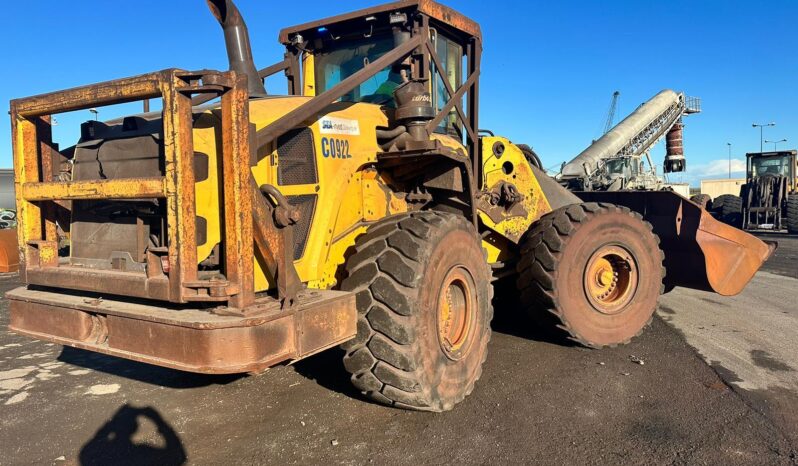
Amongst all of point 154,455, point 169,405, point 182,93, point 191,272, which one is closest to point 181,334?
point 191,272

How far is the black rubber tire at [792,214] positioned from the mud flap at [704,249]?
16.0 meters

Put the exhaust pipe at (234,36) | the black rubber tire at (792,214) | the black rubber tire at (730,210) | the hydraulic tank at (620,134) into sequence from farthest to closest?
the hydraulic tank at (620,134)
the black rubber tire at (730,210)
the black rubber tire at (792,214)
the exhaust pipe at (234,36)

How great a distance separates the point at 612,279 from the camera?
5797mm

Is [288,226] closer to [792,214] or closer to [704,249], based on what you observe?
[704,249]

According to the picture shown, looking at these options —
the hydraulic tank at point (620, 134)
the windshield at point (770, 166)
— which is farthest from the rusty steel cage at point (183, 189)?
the windshield at point (770, 166)

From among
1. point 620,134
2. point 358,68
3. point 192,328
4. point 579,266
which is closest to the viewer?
point 192,328

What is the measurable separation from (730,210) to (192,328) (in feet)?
78.2

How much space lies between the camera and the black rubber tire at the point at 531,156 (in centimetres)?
623

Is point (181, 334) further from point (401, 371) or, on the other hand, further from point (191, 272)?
point (401, 371)

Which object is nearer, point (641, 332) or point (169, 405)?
point (169, 405)

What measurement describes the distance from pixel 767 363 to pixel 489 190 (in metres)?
2.88

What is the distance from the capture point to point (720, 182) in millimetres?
57562

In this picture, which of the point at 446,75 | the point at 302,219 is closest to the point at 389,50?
the point at 446,75

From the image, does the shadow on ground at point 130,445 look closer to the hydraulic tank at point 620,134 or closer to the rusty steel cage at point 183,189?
the rusty steel cage at point 183,189
